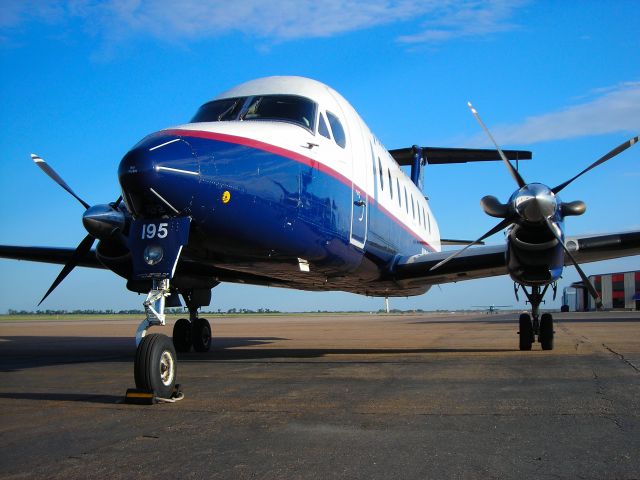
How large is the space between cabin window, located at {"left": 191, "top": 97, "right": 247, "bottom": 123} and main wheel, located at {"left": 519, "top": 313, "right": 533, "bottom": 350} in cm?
828

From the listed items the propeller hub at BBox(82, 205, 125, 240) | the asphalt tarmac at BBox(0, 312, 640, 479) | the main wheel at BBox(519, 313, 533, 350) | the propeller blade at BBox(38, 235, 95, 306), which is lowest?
the asphalt tarmac at BBox(0, 312, 640, 479)

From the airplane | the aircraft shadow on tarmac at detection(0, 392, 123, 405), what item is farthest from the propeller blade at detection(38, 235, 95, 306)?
the aircraft shadow on tarmac at detection(0, 392, 123, 405)

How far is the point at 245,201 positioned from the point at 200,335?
25.4 ft

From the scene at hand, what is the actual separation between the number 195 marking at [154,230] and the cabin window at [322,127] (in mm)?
3459

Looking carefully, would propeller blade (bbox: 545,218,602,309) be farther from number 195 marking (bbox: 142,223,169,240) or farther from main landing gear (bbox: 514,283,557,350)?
number 195 marking (bbox: 142,223,169,240)

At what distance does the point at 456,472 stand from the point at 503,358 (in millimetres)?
8763

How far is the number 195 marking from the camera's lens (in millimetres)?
7714

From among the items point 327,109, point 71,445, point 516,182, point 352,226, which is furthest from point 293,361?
point 71,445

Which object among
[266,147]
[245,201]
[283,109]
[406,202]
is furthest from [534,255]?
[245,201]

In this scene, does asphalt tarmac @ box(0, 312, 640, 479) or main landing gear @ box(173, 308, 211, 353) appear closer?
asphalt tarmac @ box(0, 312, 640, 479)

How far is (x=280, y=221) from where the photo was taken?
28.7 ft

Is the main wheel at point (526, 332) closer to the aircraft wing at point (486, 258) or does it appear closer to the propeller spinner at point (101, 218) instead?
the aircraft wing at point (486, 258)

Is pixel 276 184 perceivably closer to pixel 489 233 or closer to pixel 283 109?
pixel 283 109

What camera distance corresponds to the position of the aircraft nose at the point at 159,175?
718 cm
